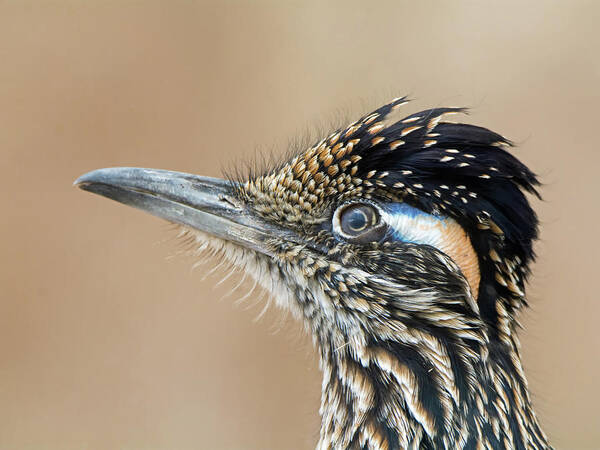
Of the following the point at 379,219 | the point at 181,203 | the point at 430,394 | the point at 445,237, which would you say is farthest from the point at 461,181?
the point at 181,203

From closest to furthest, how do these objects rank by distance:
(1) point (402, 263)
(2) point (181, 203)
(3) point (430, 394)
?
(3) point (430, 394)
(1) point (402, 263)
(2) point (181, 203)

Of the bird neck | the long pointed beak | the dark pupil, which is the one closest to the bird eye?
the dark pupil

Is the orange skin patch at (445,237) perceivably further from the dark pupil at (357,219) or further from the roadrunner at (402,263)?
the dark pupil at (357,219)

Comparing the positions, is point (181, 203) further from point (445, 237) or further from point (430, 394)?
point (430, 394)

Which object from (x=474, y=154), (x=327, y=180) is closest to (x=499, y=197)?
Result: (x=474, y=154)

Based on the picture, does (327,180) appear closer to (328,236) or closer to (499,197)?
(328,236)

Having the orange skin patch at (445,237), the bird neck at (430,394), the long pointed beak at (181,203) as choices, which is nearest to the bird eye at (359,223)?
the orange skin patch at (445,237)

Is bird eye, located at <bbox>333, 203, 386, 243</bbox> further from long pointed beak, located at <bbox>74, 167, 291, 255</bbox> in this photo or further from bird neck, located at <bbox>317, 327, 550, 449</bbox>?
bird neck, located at <bbox>317, 327, 550, 449</bbox>
